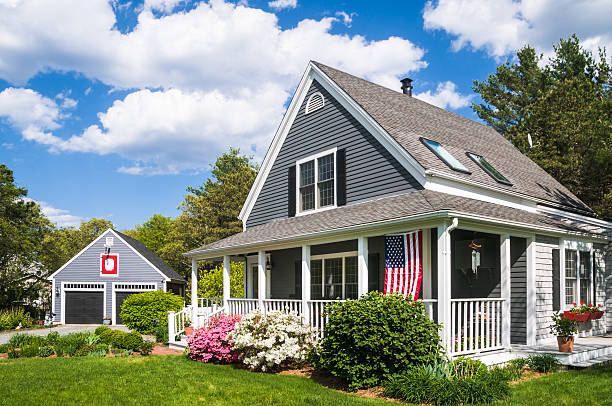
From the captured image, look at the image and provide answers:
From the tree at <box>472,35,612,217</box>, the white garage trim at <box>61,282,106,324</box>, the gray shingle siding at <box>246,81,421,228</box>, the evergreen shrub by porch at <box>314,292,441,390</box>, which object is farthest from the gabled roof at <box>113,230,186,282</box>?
the evergreen shrub by porch at <box>314,292,441,390</box>

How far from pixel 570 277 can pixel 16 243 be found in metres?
32.7

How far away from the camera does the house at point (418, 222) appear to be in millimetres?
10344

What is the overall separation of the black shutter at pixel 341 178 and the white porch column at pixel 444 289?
518cm

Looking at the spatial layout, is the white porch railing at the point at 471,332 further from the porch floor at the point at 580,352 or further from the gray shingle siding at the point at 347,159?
the gray shingle siding at the point at 347,159

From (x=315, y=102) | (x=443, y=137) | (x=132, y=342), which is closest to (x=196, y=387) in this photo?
(x=132, y=342)

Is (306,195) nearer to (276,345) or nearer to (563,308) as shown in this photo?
(276,345)

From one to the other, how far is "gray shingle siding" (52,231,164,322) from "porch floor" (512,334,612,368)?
25564 mm

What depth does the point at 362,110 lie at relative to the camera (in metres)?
13.8

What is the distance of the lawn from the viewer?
7793 millimetres

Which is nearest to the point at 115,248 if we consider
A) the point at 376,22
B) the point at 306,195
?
the point at 306,195

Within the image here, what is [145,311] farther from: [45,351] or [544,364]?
[544,364]

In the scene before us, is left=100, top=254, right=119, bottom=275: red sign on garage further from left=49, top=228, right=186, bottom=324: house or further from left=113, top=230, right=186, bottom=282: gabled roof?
left=113, top=230, right=186, bottom=282: gabled roof

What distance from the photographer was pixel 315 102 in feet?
52.4

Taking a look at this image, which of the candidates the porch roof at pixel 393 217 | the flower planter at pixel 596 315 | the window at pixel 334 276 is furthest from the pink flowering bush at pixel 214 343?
the flower planter at pixel 596 315
